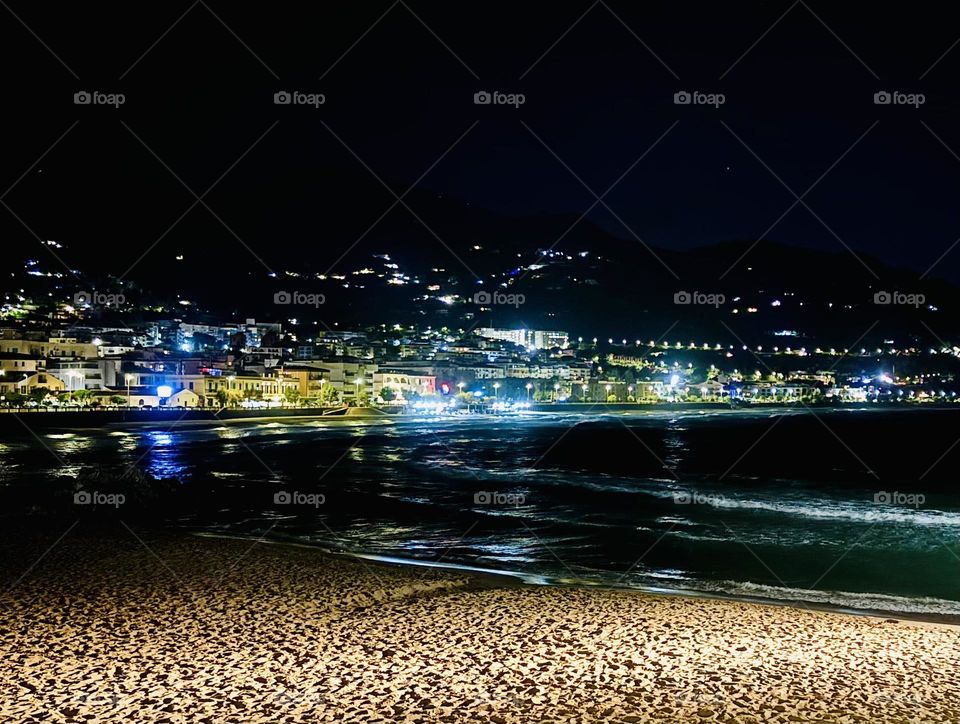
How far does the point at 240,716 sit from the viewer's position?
4.77m

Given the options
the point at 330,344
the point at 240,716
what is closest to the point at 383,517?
the point at 240,716

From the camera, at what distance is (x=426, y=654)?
6.04 metres

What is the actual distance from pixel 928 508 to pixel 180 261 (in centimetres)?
19154

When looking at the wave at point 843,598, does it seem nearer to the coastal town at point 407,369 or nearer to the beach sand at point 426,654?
the beach sand at point 426,654

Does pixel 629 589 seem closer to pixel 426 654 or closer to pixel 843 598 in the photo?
pixel 843 598

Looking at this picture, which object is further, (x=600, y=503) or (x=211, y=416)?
(x=211, y=416)

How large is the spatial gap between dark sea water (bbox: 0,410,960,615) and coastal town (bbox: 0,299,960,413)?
2989cm

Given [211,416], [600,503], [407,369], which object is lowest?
[600,503]

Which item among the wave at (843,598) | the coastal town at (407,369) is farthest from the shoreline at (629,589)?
the coastal town at (407,369)

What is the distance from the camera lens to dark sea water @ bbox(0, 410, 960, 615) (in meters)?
11.3

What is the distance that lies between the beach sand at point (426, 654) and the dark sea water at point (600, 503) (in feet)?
8.71

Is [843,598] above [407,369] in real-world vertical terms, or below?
below

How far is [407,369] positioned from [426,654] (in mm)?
91878

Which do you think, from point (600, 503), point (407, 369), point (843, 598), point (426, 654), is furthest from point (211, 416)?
point (426, 654)
